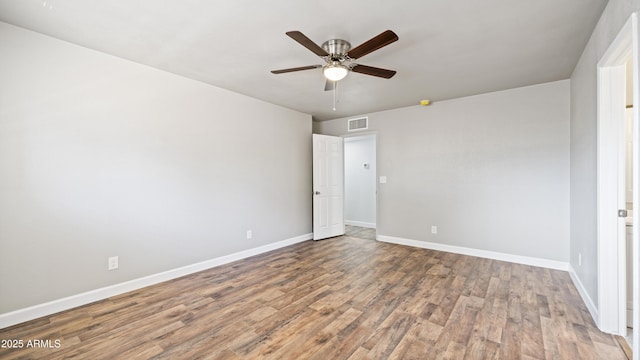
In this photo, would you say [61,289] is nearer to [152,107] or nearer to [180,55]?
[152,107]

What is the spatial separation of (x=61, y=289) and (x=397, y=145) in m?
4.85

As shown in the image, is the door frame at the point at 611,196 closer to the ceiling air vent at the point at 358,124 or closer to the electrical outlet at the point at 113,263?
the ceiling air vent at the point at 358,124

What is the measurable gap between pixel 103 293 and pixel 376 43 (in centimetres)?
351

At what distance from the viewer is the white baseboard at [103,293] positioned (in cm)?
226

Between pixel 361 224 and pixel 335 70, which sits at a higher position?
pixel 335 70

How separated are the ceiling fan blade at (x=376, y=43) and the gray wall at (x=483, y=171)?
2.83 m

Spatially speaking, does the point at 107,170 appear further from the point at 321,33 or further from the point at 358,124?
the point at 358,124

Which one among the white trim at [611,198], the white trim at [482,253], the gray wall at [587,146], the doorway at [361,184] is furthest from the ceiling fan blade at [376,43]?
the doorway at [361,184]

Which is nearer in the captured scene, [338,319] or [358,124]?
[338,319]

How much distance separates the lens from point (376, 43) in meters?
2.00

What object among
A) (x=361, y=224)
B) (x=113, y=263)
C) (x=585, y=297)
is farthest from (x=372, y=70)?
(x=361, y=224)

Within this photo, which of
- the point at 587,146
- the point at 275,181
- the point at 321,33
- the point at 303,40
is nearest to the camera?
the point at 303,40

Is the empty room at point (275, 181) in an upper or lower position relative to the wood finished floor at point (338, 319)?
upper

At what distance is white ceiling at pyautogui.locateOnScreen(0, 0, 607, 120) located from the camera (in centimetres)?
196
